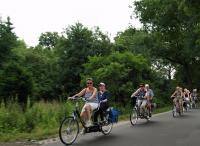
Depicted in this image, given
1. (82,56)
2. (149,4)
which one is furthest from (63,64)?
(149,4)

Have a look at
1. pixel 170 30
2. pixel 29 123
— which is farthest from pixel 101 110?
pixel 170 30

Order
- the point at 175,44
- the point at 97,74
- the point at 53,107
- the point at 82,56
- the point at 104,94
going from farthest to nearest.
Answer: the point at 175,44, the point at 82,56, the point at 97,74, the point at 53,107, the point at 104,94

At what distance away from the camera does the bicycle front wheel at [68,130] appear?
1397cm

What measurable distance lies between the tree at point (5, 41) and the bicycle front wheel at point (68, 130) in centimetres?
4382

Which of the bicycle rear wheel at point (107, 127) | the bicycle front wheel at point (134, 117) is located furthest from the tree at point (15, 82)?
the bicycle rear wheel at point (107, 127)

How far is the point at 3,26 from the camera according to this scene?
67.7 metres

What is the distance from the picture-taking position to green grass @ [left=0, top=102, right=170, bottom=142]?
16297mm

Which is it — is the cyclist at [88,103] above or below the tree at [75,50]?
below

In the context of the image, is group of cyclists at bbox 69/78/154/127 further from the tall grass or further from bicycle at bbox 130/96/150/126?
bicycle at bbox 130/96/150/126

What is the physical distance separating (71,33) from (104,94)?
35.0m

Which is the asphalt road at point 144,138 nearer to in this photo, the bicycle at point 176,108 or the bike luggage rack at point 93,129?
the bike luggage rack at point 93,129

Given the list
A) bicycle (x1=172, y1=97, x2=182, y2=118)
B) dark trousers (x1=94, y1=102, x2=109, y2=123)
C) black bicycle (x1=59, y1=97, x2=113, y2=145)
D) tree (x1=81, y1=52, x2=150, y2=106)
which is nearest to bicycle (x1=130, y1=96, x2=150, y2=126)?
dark trousers (x1=94, y1=102, x2=109, y2=123)

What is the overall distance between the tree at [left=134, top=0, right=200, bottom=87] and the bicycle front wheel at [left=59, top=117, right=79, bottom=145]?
35.0 metres

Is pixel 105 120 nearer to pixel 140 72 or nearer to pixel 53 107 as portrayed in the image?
pixel 53 107
